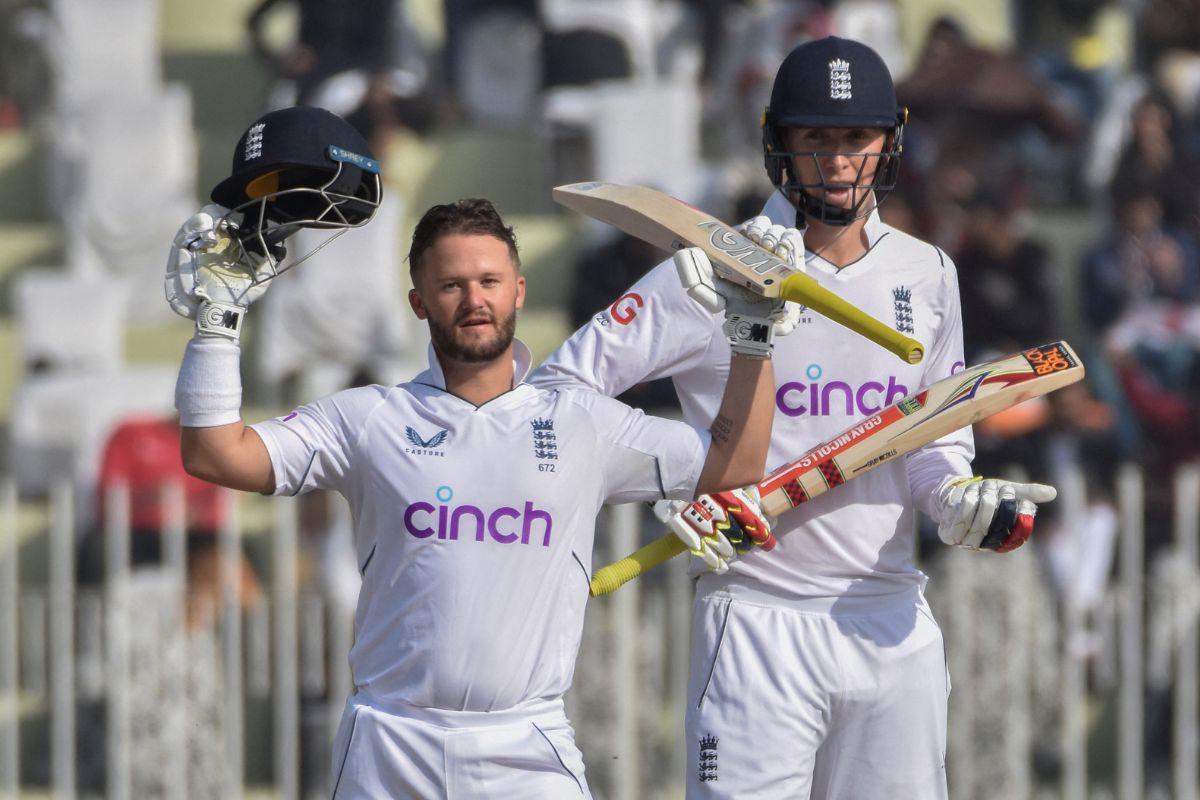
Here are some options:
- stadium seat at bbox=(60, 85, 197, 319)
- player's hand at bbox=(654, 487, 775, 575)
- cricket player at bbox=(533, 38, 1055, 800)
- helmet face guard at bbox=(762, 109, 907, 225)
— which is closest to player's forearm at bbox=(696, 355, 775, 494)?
player's hand at bbox=(654, 487, 775, 575)

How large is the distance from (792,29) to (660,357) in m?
6.39

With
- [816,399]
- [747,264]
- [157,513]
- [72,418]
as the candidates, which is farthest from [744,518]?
[72,418]

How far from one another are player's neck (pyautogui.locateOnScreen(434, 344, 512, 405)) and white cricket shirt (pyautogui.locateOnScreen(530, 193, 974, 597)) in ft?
1.26

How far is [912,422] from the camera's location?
15.7 feet

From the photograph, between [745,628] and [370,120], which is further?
[370,120]

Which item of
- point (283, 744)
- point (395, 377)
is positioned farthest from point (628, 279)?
point (283, 744)

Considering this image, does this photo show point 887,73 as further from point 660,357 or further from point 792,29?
point 792,29

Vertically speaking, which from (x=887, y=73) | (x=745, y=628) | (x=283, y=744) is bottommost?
(x=283, y=744)

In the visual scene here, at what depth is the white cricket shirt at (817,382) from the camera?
16.0ft

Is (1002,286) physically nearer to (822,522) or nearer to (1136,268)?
(1136,268)

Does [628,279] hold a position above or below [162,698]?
above

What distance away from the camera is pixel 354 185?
4.30 meters

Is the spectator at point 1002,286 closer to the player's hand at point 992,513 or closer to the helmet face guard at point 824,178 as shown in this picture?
the helmet face guard at point 824,178

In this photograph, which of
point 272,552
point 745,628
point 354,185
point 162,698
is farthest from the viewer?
point 272,552
